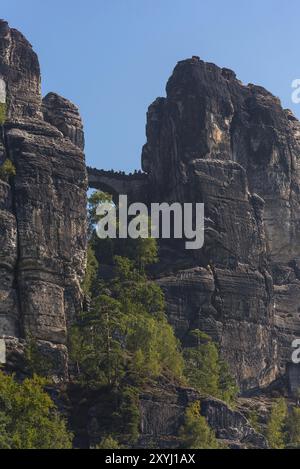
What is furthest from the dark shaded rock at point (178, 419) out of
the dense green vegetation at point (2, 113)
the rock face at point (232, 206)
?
the dense green vegetation at point (2, 113)

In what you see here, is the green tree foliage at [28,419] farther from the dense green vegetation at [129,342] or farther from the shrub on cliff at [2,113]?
the shrub on cliff at [2,113]

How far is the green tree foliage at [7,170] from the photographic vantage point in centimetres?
11550

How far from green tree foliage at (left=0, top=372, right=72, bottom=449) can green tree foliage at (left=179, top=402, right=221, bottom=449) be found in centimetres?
807

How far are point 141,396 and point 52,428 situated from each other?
10.7 meters

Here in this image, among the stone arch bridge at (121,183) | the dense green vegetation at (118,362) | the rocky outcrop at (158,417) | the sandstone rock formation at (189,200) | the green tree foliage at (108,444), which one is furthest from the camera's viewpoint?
the stone arch bridge at (121,183)

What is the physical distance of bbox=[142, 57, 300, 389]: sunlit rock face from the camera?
12794 cm

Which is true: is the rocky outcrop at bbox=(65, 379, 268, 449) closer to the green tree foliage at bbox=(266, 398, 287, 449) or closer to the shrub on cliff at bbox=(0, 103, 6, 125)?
the green tree foliage at bbox=(266, 398, 287, 449)

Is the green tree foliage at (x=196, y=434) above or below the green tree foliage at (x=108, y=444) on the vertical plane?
above

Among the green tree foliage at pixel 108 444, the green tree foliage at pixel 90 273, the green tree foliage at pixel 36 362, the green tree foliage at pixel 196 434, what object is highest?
the green tree foliage at pixel 90 273

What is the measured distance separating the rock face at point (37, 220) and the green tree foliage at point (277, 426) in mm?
16277

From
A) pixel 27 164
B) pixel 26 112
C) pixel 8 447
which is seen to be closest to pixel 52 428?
pixel 8 447

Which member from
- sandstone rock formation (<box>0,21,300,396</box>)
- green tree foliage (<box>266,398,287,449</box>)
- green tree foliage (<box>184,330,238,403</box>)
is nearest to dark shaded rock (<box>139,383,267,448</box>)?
green tree foliage (<box>266,398,287,449</box>)

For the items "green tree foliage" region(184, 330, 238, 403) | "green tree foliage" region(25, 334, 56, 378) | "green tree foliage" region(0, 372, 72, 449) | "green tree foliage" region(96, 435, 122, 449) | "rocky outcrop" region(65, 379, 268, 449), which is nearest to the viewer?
"green tree foliage" region(0, 372, 72, 449)
